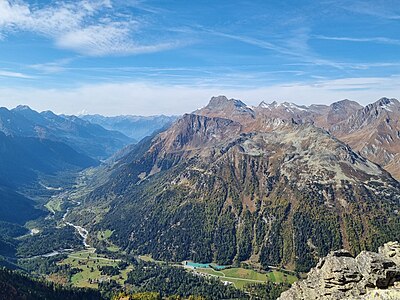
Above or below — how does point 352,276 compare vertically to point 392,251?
below

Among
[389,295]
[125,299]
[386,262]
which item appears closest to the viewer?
[389,295]

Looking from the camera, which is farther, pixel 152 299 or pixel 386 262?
pixel 152 299

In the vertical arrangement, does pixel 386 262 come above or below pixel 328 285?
above

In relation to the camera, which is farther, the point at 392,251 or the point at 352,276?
the point at 392,251

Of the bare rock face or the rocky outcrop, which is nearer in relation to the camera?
the rocky outcrop

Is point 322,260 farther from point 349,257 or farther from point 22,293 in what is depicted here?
point 22,293

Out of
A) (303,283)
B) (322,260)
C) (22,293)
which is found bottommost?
(22,293)

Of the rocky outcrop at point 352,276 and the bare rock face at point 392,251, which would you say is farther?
the bare rock face at point 392,251

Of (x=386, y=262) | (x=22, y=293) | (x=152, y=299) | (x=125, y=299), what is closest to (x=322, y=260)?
(x=386, y=262)
